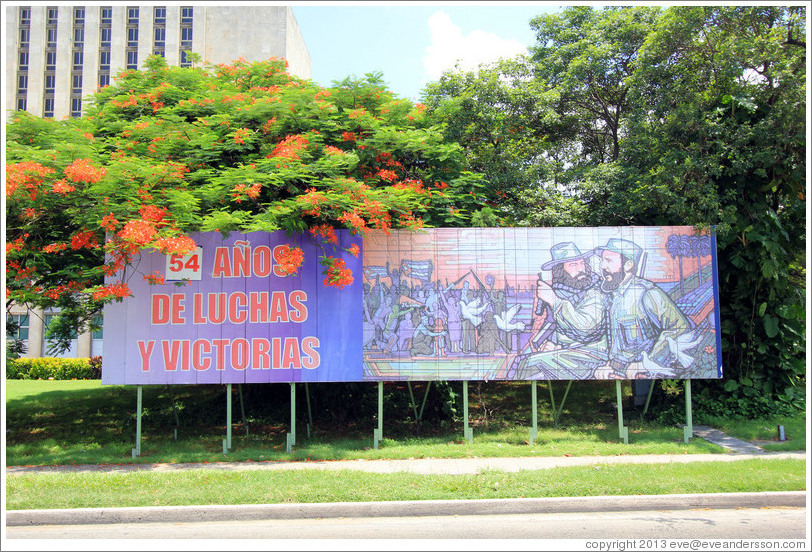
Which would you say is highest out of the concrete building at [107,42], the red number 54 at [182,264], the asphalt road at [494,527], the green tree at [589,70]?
the concrete building at [107,42]

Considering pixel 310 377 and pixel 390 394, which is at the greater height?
pixel 310 377

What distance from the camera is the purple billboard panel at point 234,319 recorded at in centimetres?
1173

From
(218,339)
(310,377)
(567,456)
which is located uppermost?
(218,339)

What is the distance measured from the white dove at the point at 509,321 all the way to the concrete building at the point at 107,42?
3598 cm

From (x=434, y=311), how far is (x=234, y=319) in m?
4.24

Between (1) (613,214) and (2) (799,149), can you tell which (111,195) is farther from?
(2) (799,149)

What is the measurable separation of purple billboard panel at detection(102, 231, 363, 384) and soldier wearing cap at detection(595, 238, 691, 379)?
5.42 meters

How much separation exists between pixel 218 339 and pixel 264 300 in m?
1.25

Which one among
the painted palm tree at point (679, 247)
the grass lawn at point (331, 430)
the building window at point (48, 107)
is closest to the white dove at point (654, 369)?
the grass lawn at point (331, 430)

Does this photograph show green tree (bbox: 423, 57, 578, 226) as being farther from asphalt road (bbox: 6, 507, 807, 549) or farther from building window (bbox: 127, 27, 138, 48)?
building window (bbox: 127, 27, 138, 48)

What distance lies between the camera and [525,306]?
39.7ft

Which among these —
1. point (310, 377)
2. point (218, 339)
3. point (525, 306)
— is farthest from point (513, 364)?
point (218, 339)

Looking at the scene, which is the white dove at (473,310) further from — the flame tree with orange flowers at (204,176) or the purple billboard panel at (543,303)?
the flame tree with orange flowers at (204,176)

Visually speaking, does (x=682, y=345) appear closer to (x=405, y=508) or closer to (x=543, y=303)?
(x=543, y=303)
